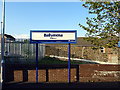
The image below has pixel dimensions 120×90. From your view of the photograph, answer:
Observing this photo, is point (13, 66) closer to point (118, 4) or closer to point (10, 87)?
point (10, 87)

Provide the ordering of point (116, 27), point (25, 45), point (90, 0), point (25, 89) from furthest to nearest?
point (25, 45) → point (90, 0) → point (116, 27) → point (25, 89)

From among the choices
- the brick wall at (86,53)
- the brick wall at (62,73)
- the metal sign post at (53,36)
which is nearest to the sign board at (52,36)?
the metal sign post at (53,36)

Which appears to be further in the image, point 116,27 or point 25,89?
point 116,27

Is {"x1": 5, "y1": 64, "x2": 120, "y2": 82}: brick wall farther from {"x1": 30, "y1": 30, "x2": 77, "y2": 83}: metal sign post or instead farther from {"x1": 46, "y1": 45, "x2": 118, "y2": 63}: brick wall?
{"x1": 46, "y1": 45, "x2": 118, "y2": 63}: brick wall

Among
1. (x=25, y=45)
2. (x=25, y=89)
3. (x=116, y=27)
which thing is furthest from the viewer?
(x=25, y=45)

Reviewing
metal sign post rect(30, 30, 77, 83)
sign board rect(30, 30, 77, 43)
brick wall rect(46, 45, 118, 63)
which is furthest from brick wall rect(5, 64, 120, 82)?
brick wall rect(46, 45, 118, 63)

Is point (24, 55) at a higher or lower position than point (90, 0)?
lower

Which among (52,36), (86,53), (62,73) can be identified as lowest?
(62,73)

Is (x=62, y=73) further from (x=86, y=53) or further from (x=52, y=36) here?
(x=86, y=53)

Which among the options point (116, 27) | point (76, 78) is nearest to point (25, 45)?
point (76, 78)

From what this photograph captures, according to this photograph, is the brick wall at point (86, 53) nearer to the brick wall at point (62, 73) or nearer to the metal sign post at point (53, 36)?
the brick wall at point (62, 73)

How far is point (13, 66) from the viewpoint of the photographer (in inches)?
432

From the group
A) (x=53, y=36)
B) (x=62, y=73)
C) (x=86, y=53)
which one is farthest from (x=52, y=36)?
(x=86, y=53)

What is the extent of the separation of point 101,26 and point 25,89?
6649 mm
